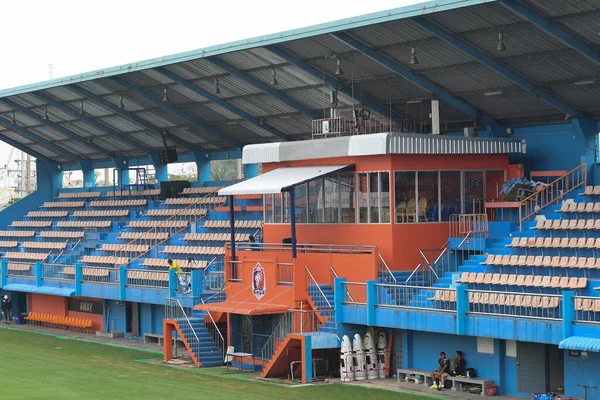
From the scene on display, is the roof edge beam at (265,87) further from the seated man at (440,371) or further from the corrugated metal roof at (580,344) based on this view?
the corrugated metal roof at (580,344)

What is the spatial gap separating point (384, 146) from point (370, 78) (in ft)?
13.9

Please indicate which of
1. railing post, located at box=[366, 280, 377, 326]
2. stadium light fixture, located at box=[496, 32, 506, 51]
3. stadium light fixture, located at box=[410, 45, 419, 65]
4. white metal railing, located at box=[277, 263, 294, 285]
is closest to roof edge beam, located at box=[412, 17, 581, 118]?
stadium light fixture, located at box=[410, 45, 419, 65]

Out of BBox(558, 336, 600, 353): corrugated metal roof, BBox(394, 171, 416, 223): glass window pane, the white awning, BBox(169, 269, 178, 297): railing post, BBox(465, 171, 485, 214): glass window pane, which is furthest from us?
BBox(169, 269, 178, 297): railing post

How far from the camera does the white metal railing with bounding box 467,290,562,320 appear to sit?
86.2ft

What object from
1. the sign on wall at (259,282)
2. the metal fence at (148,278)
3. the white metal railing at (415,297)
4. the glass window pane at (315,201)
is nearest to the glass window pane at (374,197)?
the glass window pane at (315,201)

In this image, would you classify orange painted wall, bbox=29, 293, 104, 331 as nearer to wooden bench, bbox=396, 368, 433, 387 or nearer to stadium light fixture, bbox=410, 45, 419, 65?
wooden bench, bbox=396, 368, 433, 387

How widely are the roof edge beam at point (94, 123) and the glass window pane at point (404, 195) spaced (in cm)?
2274

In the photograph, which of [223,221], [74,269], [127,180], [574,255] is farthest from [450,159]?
[127,180]

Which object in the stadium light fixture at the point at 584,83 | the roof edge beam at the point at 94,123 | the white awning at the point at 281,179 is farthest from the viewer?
the roof edge beam at the point at 94,123

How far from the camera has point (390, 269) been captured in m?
33.3

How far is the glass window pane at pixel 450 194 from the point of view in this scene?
1358 inches

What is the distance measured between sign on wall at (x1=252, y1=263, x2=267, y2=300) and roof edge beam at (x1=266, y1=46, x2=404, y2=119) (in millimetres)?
6781

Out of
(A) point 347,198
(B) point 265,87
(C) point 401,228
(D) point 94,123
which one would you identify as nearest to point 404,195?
(C) point 401,228

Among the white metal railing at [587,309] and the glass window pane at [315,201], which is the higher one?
the glass window pane at [315,201]
